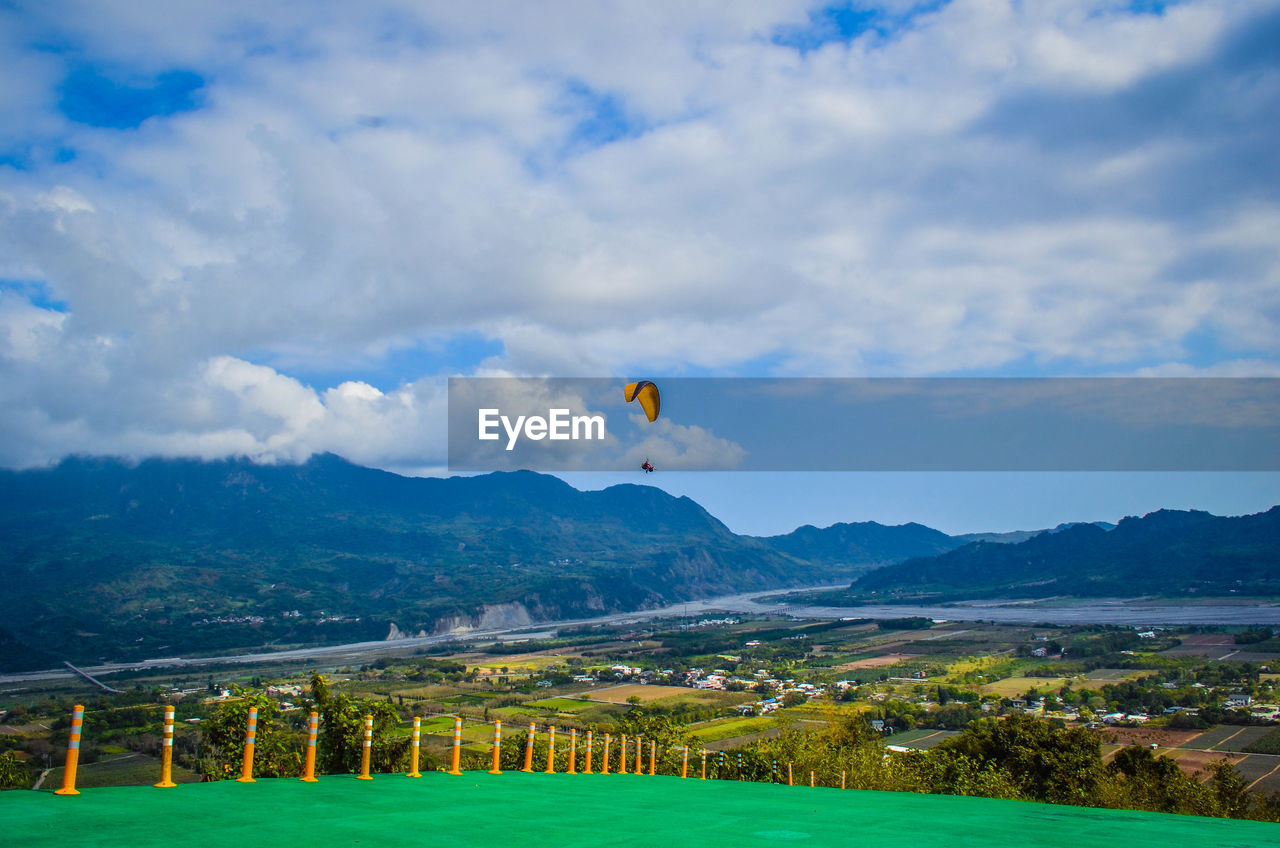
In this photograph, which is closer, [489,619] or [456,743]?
[456,743]

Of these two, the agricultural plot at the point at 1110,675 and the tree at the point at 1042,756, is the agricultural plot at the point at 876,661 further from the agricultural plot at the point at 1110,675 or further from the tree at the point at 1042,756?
the tree at the point at 1042,756

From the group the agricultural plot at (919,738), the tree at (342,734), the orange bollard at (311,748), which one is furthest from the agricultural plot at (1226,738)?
the orange bollard at (311,748)

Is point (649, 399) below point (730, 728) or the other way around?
the other way around

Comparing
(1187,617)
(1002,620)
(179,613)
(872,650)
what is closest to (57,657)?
(179,613)

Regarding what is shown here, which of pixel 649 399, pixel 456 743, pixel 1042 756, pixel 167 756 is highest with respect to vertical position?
pixel 649 399

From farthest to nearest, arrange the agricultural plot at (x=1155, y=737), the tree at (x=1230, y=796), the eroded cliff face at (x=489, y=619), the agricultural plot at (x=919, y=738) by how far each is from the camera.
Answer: the eroded cliff face at (x=489, y=619), the agricultural plot at (x=919, y=738), the agricultural plot at (x=1155, y=737), the tree at (x=1230, y=796)

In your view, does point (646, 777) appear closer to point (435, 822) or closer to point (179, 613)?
point (435, 822)

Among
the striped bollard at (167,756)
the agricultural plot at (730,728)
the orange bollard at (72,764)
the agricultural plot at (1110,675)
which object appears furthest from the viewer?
the agricultural plot at (1110,675)

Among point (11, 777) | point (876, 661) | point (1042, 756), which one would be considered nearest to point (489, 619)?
point (876, 661)

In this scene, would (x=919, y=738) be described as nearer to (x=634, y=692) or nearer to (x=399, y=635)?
(x=634, y=692)
